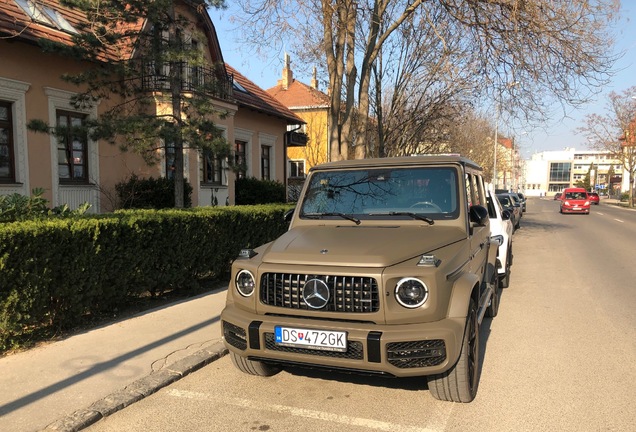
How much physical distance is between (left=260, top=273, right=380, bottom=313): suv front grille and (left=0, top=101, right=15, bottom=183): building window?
9880mm

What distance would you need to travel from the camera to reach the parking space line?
10.5 ft

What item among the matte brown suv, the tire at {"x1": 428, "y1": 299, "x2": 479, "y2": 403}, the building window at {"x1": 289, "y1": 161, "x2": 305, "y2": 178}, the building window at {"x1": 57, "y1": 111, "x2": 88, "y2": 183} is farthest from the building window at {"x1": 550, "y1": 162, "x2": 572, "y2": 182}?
the tire at {"x1": 428, "y1": 299, "x2": 479, "y2": 403}

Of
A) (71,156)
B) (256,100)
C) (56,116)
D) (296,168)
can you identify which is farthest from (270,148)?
(296,168)

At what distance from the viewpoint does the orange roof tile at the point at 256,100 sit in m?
18.5

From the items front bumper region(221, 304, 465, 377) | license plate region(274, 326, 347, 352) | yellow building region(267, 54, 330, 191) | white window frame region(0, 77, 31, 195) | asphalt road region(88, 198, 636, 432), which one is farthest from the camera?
yellow building region(267, 54, 330, 191)

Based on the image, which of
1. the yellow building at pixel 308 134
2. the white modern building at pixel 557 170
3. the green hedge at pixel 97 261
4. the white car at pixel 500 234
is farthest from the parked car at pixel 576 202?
the white modern building at pixel 557 170

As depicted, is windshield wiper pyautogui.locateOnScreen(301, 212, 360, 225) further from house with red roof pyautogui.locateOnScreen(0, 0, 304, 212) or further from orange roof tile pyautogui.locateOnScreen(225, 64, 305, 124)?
orange roof tile pyautogui.locateOnScreen(225, 64, 305, 124)

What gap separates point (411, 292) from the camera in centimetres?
314

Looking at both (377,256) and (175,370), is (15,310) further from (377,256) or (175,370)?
(377,256)

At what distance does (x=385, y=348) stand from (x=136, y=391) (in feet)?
7.00

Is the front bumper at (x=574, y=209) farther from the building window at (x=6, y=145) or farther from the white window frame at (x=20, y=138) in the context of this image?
the building window at (x=6, y=145)

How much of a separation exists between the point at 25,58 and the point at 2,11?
107 cm

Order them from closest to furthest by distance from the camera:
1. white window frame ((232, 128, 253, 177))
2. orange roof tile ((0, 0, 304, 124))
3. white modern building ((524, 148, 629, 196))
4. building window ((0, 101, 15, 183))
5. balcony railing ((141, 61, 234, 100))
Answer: balcony railing ((141, 61, 234, 100)) < orange roof tile ((0, 0, 304, 124)) < building window ((0, 101, 15, 183)) < white window frame ((232, 128, 253, 177)) < white modern building ((524, 148, 629, 196))

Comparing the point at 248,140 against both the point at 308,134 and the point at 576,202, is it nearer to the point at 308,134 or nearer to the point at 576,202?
the point at 308,134
